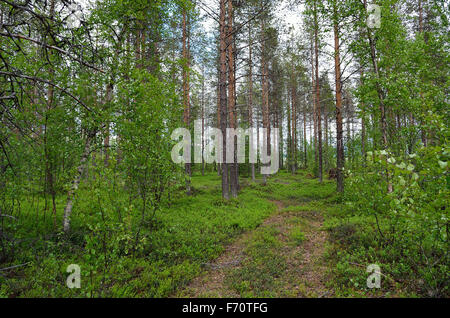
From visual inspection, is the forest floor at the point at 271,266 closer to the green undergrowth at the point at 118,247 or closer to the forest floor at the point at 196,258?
the forest floor at the point at 196,258

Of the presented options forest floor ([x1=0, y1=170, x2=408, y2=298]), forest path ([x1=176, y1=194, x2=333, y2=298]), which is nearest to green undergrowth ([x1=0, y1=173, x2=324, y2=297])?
forest floor ([x1=0, y1=170, x2=408, y2=298])

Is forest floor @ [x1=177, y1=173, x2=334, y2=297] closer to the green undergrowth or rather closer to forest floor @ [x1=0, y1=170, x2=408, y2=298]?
forest floor @ [x1=0, y1=170, x2=408, y2=298]

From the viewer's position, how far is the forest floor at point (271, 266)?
3.99m

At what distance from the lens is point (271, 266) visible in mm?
4770

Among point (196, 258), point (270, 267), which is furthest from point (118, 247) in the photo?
point (270, 267)

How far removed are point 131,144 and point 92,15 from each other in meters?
4.09

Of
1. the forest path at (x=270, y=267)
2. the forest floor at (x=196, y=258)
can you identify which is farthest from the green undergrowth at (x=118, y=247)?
the forest path at (x=270, y=267)

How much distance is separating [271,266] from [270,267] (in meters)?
0.04

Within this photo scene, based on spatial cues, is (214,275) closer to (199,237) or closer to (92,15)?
(199,237)

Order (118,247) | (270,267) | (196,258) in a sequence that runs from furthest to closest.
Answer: (196,258)
(270,267)
(118,247)

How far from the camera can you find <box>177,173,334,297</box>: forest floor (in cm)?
399

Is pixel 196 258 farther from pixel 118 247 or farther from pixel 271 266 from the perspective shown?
pixel 118 247
